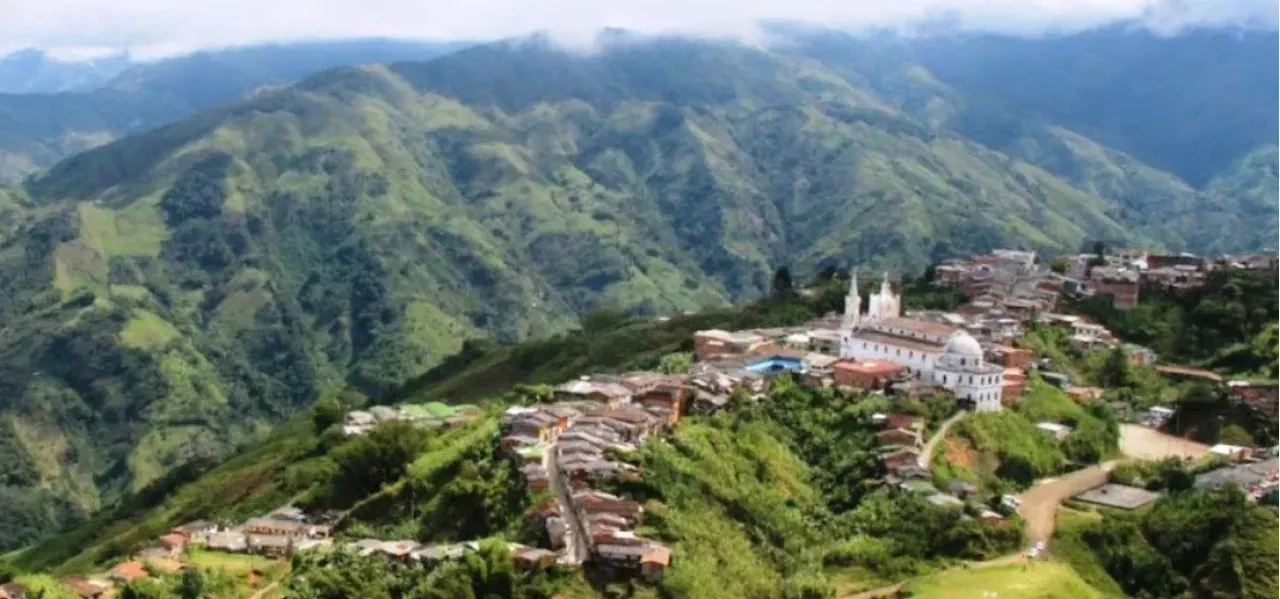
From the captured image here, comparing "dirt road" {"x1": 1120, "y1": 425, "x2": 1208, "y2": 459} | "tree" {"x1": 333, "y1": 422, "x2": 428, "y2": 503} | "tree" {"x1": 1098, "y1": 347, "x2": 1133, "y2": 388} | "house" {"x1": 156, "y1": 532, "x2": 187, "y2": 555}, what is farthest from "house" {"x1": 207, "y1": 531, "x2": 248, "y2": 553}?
"tree" {"x1": 1098, "y1": 347, "x2": 1133, "y2": 388}

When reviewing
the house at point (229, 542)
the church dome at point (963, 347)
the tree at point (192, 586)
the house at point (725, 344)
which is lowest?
the house at point (229, 542)

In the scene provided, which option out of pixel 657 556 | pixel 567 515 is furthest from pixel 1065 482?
pixel 567 515

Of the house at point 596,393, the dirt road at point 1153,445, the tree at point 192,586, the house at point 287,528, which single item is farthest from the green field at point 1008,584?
the tree at point 192,586

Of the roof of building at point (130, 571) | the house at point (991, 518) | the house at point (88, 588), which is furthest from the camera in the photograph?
the house at point (991, 518)

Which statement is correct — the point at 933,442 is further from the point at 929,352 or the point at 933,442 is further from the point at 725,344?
the point at 725,344

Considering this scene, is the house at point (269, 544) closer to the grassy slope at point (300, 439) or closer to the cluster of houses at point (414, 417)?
the grassy slope at point (300, 439)

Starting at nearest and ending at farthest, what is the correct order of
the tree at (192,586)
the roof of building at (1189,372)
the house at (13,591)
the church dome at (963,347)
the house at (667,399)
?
the tree at (192,586)
the house at (13,591)
the house at (667,399)
the church dome at (963,347)
the roof of building at (1189,372)

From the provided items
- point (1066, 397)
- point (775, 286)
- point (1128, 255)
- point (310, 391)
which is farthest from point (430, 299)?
point (1066, 397)

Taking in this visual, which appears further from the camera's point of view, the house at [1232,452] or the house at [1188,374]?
the house at [1188,374]
